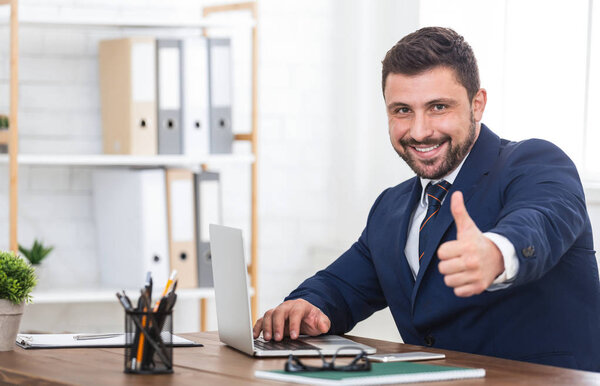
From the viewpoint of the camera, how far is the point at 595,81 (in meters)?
2.50

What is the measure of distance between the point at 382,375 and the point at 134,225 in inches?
75.9

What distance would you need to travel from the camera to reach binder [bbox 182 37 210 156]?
2.96m

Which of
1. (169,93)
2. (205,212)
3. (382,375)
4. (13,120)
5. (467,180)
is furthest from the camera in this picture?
(205,212)

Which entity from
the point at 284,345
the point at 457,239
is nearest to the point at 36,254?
the point at 284,345

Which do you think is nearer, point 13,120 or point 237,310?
point 237,310

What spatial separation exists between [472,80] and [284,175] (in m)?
1.63

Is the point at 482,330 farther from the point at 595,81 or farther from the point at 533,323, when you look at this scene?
the point at 595,81

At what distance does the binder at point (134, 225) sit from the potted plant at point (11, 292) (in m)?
1.43

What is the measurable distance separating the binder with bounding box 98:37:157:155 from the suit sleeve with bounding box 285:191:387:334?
3.79 ft

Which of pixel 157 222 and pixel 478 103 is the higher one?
pixel 478 103

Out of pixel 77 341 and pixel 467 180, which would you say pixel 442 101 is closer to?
pixel 467 180

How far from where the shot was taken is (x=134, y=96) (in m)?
2.92

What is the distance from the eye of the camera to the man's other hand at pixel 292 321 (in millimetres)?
1671

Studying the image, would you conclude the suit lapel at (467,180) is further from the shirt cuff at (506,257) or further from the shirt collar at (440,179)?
the shirt cuff at (506,257)
